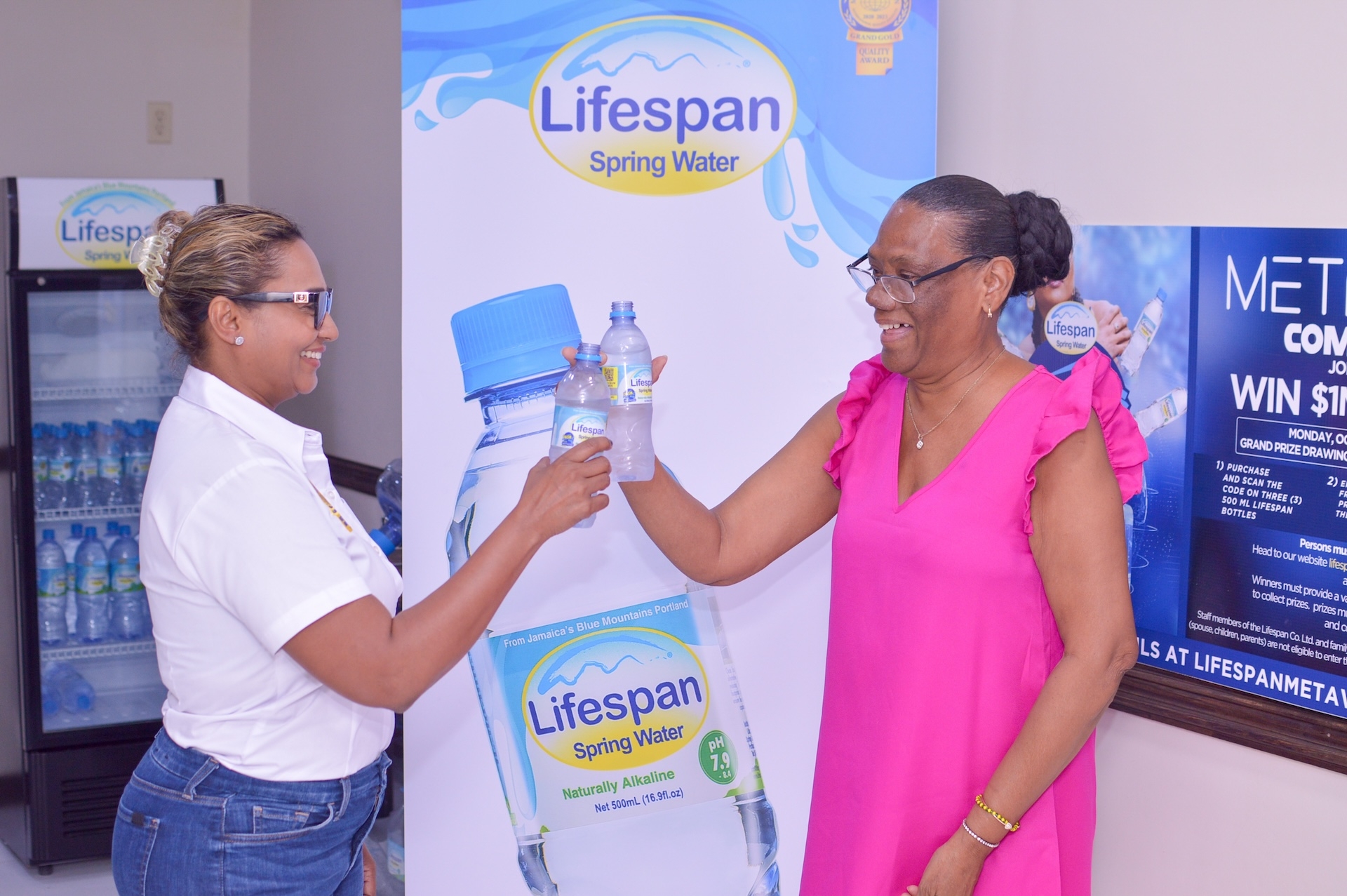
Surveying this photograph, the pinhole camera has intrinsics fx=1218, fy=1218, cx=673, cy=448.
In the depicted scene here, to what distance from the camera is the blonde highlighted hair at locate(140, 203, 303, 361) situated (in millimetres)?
1519

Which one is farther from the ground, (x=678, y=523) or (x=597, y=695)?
(x=678, y=523)

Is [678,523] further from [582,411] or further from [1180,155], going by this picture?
[1180,155]

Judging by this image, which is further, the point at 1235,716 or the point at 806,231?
the point at 806,231

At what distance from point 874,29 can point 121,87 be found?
321cm

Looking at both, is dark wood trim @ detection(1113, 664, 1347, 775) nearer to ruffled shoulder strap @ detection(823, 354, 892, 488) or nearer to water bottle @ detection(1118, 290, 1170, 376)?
water bottle @ detection(1118, 290, 1170, 376)

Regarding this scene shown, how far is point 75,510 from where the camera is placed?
3.88 meters

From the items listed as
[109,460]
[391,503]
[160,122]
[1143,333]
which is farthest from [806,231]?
[160,122]

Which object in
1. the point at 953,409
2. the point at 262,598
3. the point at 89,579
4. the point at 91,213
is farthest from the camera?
the point at 89,579

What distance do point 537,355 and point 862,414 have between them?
1.90 ft

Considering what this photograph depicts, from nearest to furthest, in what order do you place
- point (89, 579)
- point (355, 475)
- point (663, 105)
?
point (663, 105) → point (89, 579) → point (355, 475)

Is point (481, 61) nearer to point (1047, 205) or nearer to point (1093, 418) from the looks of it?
point (1047, 205)

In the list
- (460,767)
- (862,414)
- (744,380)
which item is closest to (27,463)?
(460,767)

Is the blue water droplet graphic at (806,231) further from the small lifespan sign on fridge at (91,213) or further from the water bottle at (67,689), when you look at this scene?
the water bottle at (67,689)

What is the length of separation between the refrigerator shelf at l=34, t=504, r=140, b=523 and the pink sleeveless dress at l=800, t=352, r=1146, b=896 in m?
2.98
